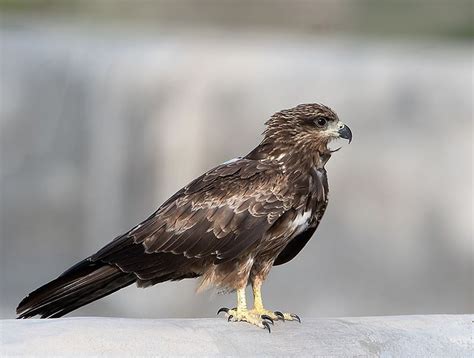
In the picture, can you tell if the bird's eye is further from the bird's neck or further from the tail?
the tail

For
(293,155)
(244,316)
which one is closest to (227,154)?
(293,155)

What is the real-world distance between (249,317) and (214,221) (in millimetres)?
474

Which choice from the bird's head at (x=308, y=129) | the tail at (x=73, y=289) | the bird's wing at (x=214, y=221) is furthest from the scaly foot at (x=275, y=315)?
the bird's head at (x=308, y=129)

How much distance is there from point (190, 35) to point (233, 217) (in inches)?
198

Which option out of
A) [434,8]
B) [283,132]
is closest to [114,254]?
[283,132]

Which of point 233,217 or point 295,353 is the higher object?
point 233,217

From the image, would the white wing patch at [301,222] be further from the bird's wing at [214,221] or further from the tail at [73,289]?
the tail at [73,289]

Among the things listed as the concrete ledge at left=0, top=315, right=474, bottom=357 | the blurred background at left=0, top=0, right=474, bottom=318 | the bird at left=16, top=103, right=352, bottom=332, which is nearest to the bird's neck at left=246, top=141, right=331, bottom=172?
the bird at left=16, top=103, right=352, bottom=332

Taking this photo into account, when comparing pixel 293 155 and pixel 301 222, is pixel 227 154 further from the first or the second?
pixel 301 222

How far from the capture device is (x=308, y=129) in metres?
4.98

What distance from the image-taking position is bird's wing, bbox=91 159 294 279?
15.3ft

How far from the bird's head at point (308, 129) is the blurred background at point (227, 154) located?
3388 millimetres

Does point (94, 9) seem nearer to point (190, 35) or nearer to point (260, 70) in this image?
point (190, 35)

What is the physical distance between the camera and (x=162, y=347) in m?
3.80
